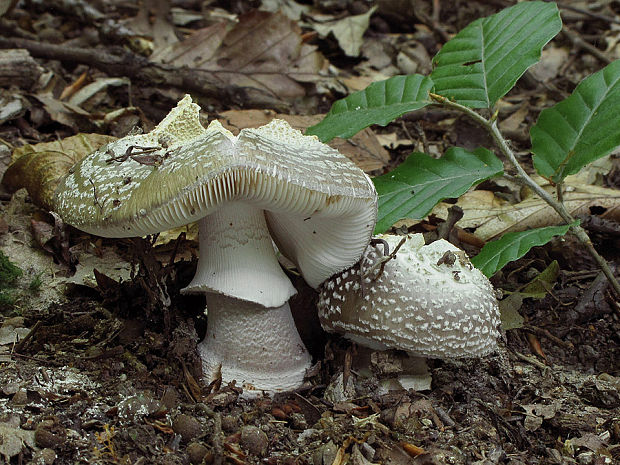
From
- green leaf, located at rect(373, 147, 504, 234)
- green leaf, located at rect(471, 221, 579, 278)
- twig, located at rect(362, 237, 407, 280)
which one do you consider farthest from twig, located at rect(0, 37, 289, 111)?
twig, located at rect(362, 237, 407, 280)

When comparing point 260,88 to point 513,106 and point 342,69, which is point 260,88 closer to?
Answer: point 342,69

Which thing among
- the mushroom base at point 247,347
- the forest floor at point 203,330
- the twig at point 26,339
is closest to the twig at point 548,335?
the forest floor at point 203,330

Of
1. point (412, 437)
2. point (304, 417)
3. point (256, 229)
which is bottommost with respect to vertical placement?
point (304, 417)

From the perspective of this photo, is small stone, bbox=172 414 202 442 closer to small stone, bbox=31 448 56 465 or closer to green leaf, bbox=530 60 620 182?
small stone, bbox=31 448 56 465

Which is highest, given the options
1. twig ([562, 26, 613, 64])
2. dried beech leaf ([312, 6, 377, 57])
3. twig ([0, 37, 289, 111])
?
twig ([562, 26, 613, 64])

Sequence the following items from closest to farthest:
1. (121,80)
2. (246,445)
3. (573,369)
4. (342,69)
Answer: (246,445) < (573,369) < (121,80) < (342,69)

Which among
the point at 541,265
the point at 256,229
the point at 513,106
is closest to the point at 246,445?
the point at 256,229
